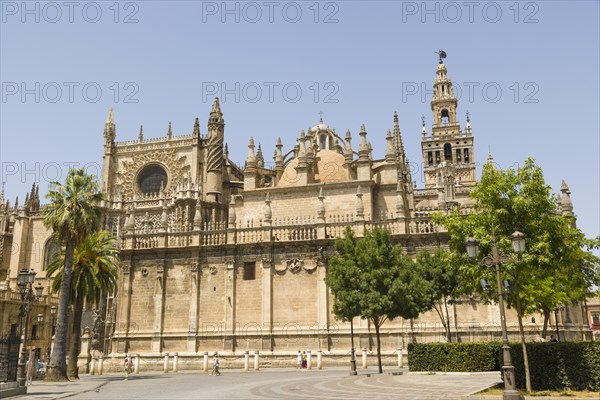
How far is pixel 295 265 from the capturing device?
104ft

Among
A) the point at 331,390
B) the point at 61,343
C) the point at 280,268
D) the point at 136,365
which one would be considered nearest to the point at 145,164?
the point at 280,268

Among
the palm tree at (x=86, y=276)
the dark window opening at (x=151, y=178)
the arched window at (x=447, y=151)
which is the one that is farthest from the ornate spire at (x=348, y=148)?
the arched window at (x=447, y=151)

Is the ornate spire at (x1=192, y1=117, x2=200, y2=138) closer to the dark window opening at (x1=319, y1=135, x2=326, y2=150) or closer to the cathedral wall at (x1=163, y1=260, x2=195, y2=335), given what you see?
the dark window opening at (x1=319, y1=135, x2=326, y2=150)

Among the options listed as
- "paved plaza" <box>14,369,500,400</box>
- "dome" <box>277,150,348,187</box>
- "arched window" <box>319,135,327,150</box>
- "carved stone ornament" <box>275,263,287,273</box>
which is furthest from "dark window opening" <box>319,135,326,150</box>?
"paved plaza" <box>14,369,500,400</box>

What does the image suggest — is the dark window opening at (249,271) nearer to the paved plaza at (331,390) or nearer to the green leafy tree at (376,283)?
the green leafy tree at (376,283)

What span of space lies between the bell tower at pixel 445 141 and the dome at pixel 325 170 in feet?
133

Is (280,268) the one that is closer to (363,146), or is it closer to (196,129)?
(363,146)

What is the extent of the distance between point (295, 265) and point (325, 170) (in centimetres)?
981

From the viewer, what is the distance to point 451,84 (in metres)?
84.5

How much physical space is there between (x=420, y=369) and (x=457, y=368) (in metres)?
1.40

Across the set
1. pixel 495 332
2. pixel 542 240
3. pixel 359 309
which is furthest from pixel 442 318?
pixel 542 240

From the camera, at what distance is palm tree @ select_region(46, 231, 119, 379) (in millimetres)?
26359

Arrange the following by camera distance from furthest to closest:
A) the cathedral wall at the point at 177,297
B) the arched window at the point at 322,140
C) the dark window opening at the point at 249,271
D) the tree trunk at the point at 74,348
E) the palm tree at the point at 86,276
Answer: the arched window at the point at 322,140, the cathedral wall at the point at 177,297, the dark window opening at the point at 249,271, the palm tree at the point at 86,276, the tree trunk at the point at 74,348

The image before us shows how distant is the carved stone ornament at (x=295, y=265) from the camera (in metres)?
31.7
